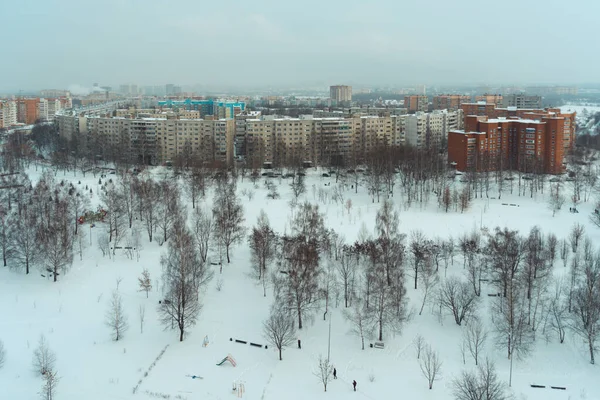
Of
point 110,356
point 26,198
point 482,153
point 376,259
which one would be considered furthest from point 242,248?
point 482,153

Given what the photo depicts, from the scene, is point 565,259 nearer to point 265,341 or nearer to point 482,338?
point 482,338

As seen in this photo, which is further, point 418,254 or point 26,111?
point 26,111

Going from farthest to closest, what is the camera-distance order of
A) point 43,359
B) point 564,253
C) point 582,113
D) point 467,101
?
point 582,113 < point 467,101 < point 564,253 < point 43,359

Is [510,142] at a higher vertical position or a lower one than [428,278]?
higher

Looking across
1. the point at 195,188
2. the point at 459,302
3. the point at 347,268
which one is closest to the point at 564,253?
the point at 459,302

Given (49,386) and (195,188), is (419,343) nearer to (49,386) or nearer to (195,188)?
(49,386)

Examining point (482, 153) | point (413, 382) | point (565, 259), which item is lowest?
point (413, 382)
